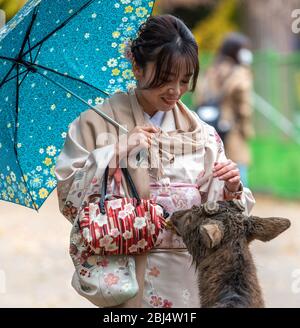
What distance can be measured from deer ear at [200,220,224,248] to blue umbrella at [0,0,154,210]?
1.18 metres

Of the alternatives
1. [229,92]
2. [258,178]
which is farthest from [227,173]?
[258,178]

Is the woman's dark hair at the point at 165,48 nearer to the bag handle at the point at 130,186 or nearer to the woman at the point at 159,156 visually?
the woman at the point at 159,156

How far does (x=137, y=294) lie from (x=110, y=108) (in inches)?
37.5

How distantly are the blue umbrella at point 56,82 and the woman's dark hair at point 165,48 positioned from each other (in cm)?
59

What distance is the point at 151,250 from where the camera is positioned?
4383mm

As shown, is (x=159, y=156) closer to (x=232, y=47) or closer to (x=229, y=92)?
(x=232, y=47)

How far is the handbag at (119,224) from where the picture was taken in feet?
13.6

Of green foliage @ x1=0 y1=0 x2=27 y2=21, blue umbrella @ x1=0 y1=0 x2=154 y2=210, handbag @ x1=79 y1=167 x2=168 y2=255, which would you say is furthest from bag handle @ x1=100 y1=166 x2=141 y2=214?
green foliage @ x1=0 y1=0 x2=27 y2=21

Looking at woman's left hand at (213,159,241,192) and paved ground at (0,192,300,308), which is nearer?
woman's left hand at (213,159,241,192)

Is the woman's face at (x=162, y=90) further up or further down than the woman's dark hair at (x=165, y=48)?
further down

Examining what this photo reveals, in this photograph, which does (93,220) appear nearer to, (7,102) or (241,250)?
(241,250)

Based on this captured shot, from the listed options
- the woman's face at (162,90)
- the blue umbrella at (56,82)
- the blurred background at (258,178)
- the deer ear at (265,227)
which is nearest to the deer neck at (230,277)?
the deer ear at (265,227)

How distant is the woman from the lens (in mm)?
4301

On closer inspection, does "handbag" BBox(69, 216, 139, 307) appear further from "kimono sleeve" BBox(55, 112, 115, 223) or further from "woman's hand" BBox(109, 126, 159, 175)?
"woman's hand" BBox(109, 126, 159, 175)
